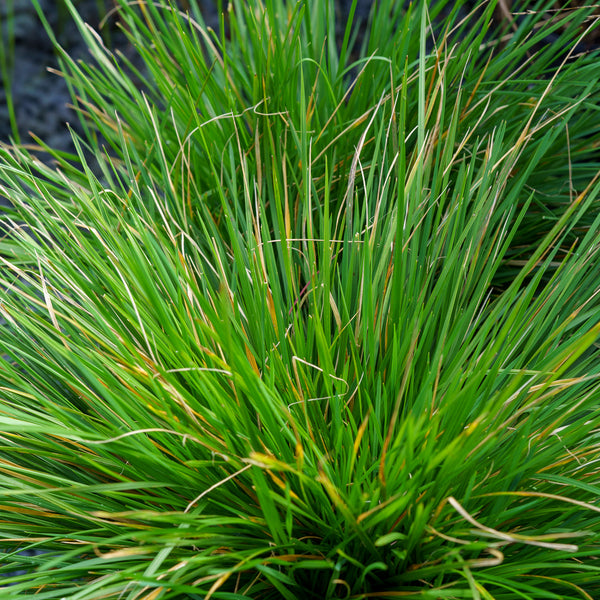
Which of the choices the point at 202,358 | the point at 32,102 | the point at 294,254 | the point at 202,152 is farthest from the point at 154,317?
the point at 32,102

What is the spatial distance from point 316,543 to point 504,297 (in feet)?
0.98

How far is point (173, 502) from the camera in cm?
49

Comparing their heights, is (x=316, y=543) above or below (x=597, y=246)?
below

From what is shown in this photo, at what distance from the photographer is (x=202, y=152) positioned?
77 cm

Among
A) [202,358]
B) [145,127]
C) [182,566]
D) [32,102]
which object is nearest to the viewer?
[182,566]

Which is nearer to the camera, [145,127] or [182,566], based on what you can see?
[182,566]

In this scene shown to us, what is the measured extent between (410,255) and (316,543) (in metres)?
0.29

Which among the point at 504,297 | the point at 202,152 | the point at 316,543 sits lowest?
the point at 316,543

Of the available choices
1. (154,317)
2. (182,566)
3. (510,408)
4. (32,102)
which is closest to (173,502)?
(182,566)

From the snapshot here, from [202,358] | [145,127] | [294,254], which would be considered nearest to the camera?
[202,358]

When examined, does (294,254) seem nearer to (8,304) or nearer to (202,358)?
(202,358)

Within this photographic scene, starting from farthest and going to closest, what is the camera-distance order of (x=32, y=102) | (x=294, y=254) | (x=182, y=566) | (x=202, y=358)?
(x=32, y=102), (x=294, y=254), (x=202, y=358), (x=182, y=566)

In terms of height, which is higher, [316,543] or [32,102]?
[32,102]

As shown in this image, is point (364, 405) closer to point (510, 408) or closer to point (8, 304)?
point (510, 408)
